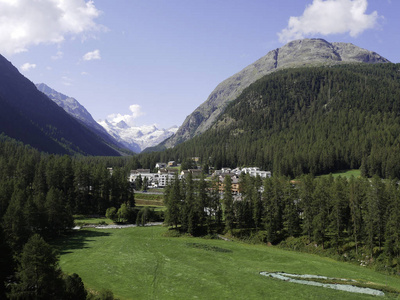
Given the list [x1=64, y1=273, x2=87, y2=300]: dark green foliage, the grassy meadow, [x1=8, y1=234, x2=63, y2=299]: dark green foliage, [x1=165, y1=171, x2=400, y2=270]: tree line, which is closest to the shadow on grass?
the grassy meadow

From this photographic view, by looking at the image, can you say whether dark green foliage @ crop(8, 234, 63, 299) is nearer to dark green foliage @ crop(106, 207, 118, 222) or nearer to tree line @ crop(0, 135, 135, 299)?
tree line @ crop(0, 135, 135, 299)

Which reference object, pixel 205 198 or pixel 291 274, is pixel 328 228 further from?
pixel 205 198

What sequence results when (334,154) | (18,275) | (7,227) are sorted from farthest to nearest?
(334,154)
(7,227)
(18,275)

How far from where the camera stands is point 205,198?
86812 mm

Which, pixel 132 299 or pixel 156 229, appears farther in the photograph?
pixel 156 229

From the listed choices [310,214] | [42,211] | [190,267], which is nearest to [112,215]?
[42,211]

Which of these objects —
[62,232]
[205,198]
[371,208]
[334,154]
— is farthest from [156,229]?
[334,154]

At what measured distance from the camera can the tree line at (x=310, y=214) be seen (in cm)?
6178

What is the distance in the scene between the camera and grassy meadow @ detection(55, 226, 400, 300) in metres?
41.5

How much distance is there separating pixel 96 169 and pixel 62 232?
131ft


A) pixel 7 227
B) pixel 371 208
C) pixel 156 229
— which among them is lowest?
pixel 156 229

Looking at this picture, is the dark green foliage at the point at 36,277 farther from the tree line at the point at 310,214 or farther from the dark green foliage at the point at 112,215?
the dark green foliage at the point at 112,215

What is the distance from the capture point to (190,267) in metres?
52.7

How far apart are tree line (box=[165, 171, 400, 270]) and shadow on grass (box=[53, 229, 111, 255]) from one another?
69.3 ft
